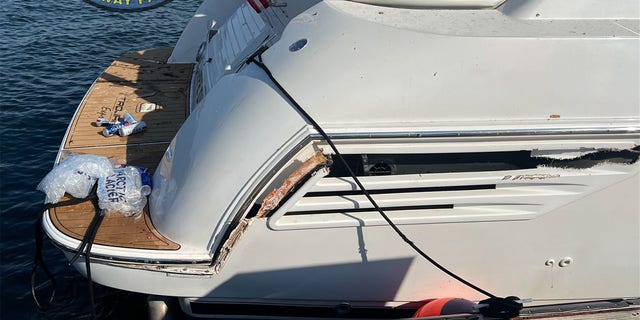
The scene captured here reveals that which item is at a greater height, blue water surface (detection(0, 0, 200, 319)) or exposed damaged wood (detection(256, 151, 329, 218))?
exposed damaged wood (detection(256, 151, 329, 218))

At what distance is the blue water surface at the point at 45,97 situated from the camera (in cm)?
522

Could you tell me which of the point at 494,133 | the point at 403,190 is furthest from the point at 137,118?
the point at 494,133

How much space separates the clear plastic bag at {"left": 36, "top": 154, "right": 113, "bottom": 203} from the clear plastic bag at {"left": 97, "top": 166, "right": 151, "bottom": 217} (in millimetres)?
88

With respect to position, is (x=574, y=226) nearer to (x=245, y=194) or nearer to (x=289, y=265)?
(x=289, y=265)

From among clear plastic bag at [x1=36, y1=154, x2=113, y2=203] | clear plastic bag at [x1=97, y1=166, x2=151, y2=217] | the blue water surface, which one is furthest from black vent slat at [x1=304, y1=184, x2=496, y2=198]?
the blue water surface

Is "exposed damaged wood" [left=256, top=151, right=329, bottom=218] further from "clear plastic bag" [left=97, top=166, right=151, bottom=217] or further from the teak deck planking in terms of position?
"clear plastic bag" [left=97, top=166, right=151, bottom=217]

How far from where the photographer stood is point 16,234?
6125 millimetres

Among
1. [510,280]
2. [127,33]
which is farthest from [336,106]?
[127,33]

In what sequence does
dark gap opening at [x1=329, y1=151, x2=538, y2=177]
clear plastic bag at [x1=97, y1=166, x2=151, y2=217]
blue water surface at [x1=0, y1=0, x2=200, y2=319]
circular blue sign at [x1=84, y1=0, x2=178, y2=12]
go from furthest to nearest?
circular blue sign at [x1=84, y1=0, x2=178, y2=12] → blue water surface at [x1=0, y1=0, x2=200, y2=319] → clear plastic bag at [x1=97, y1=166, x2=151, y2=217] → dark gap opening at [x1=329, y1=151, x2=538, y2=177]

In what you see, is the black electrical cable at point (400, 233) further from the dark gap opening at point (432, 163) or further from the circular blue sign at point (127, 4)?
the circular blue sign at point (127, 4)

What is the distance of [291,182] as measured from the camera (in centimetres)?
363

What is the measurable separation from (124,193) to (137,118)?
159cm

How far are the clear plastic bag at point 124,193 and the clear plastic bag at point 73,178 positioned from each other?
0.29 feet

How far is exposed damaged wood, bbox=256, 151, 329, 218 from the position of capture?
3.60m
